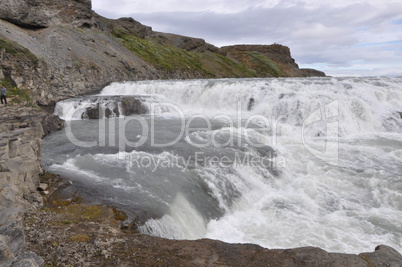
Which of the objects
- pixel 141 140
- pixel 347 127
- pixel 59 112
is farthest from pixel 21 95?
pixel 347 127

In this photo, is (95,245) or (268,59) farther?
(268,59)

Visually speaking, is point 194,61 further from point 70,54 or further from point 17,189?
point 17,189

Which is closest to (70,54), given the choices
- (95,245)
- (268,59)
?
(95,245)

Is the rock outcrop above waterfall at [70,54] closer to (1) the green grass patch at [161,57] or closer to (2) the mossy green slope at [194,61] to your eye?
(1) the green grass patch at [161,57]

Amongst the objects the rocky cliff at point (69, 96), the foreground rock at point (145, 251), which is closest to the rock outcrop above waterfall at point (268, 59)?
the rocky cliff at point (69, 96)

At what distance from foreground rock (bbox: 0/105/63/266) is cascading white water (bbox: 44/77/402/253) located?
4.69ft

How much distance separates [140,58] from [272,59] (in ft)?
191

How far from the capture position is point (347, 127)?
18.7 m

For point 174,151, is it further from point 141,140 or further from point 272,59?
point 272,59

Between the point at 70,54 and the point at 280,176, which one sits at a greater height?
the point at 70,54

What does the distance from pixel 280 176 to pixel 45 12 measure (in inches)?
1517

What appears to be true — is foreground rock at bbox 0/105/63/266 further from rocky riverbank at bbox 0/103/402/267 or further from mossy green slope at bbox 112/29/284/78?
mossy green slope at bbox 112/29/284/78

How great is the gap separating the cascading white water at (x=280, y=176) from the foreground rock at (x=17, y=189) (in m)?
1.43

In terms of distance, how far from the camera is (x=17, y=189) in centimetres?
645
